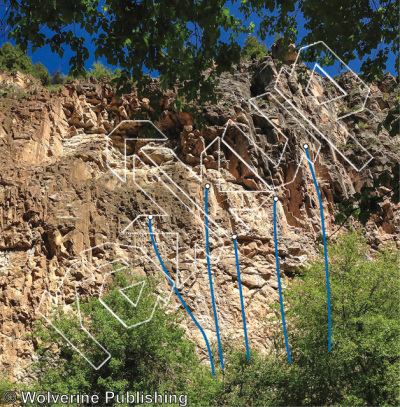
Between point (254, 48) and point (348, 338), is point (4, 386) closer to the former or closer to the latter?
point (348, 338)

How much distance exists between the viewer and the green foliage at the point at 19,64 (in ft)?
77.8

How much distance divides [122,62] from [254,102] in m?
18.5

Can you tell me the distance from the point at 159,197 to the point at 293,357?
28.6ft

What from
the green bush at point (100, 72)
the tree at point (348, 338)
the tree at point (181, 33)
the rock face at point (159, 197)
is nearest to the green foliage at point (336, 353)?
the tree at point (348, 338)

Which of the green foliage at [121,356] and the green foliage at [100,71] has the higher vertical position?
the green foliage at [100,71]

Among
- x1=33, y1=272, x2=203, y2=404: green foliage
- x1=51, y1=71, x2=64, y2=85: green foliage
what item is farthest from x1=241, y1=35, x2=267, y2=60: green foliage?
x1=33, y1=272, x2=203, y2=404: green foliage

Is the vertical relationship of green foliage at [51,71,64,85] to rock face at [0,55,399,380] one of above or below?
above

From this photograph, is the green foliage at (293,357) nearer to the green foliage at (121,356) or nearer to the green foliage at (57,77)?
the green foliage at (121,356)

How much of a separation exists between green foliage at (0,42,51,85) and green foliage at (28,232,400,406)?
648 inches

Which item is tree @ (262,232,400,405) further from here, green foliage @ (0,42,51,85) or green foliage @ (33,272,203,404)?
green foliage @ (0,42,51,85)

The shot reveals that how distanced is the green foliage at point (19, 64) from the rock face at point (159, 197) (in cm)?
179

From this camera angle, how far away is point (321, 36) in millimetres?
5422

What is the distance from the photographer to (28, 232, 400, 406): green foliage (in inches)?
423

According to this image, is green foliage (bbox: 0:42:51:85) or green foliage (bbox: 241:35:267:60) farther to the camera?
green foliage (bbox: 241:35:267:60)
